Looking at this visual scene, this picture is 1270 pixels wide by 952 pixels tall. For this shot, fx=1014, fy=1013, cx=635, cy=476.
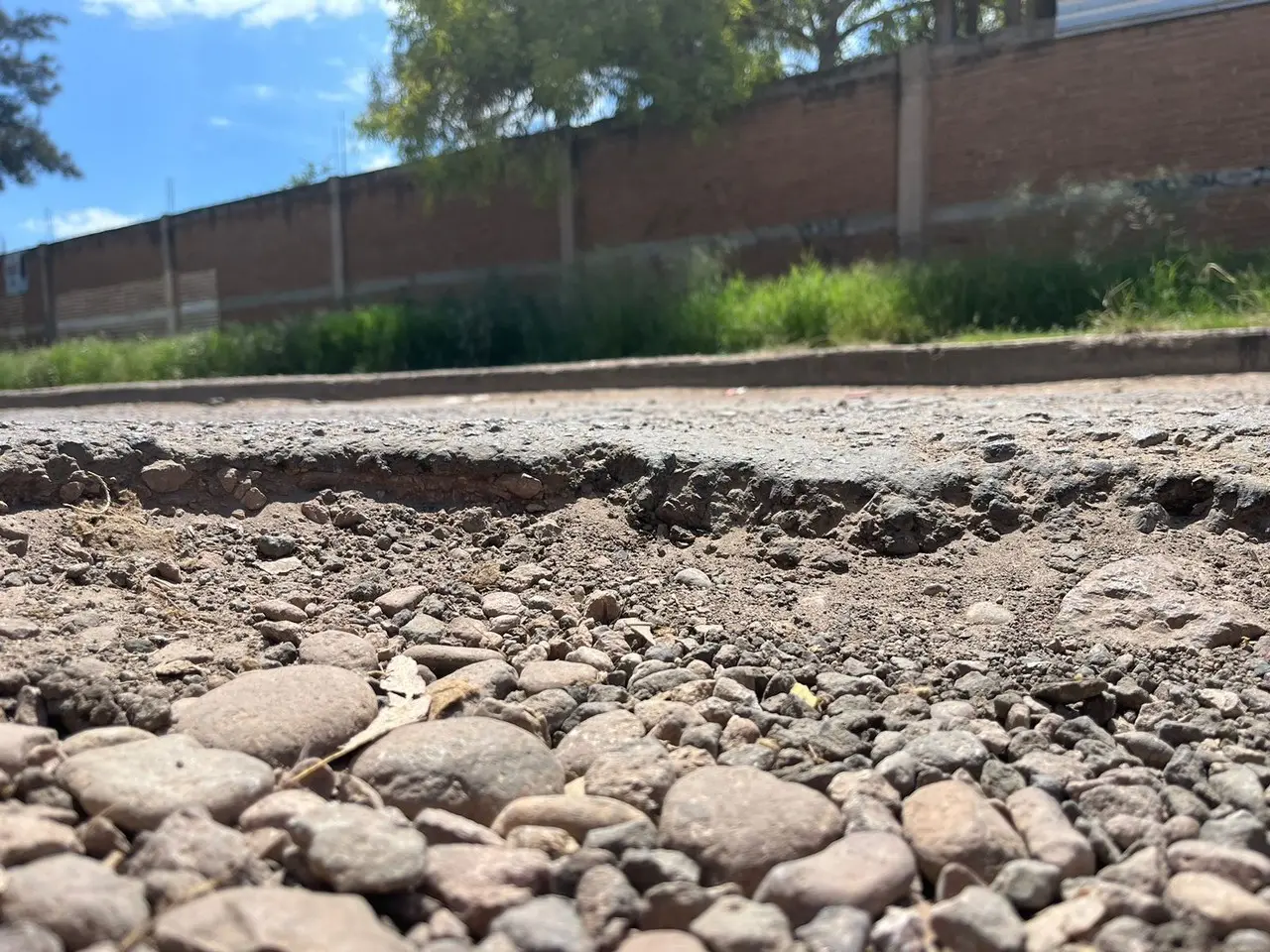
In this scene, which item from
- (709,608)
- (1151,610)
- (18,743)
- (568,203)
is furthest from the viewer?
(568,203)

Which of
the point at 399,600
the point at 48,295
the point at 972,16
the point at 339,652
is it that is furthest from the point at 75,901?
the point at 48,295

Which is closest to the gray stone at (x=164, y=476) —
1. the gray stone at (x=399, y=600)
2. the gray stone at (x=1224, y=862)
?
the gray stone at (x=399, y=600)

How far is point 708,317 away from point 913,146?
2.96m

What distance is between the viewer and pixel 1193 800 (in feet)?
4.77

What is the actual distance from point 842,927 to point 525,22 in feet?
36.6

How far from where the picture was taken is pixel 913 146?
31.0 ft

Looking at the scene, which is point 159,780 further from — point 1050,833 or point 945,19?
point 945,19

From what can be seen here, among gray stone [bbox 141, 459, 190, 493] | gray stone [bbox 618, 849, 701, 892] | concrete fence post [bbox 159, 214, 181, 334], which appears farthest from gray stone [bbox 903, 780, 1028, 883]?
concrete fence post [bbox 159, 214, 181, 334]

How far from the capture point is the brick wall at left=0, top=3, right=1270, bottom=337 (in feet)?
26.4

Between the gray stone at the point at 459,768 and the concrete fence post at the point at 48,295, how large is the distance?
20.7 metres

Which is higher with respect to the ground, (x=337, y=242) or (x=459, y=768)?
(x=337, y=242)

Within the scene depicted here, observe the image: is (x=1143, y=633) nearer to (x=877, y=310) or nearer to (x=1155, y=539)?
(x=1155, y=539)

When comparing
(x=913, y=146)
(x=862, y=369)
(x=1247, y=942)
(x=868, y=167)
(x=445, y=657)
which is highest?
(x=913, y=146)

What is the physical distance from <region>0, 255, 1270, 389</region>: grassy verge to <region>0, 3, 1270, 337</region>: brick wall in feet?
3.02
